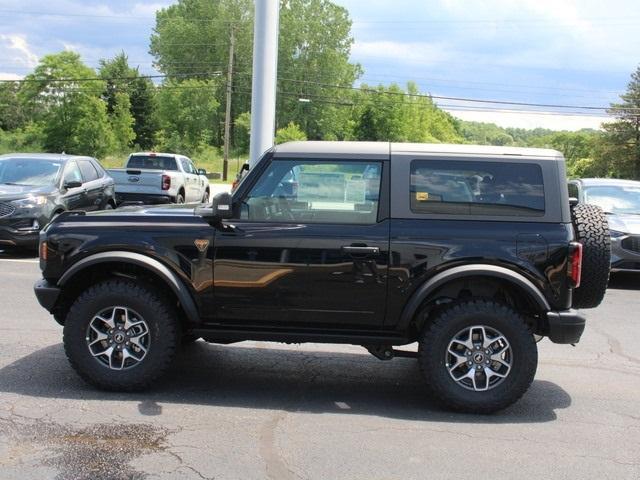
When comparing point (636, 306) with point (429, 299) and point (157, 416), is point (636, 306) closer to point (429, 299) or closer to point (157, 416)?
point (429, 299)

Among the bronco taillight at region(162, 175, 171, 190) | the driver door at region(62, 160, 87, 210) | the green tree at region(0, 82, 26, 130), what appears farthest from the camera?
the green tree at region(0, 82, 26, 130)

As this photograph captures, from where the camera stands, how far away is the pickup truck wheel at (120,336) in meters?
4.93

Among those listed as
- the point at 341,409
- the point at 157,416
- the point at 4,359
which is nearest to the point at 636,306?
the point at 341,409

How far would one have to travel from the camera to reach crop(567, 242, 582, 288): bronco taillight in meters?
4.65

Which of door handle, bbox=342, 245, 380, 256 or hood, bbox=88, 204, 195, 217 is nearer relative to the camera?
door handle, bbox=342, 245, 380, 256

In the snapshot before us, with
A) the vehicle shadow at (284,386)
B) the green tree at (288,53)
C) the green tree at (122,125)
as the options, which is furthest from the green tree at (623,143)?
the vehicle shadow at (284,386)

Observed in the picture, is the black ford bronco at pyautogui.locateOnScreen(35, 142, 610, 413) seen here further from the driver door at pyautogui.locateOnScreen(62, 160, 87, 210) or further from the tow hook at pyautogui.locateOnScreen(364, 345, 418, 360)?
the driver door at pyautogui.locateOnScreen(62, 160, 87, 210)

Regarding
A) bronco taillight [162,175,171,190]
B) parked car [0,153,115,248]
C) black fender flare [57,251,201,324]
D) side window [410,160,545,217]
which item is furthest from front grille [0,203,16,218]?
side window [410,160,545,217]

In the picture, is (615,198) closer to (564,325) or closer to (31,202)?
(564,325)

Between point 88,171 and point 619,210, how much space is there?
987cm

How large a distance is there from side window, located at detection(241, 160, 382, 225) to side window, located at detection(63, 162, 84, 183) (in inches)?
345

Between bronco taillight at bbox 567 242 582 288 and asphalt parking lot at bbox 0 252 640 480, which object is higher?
bronco taillight at bbox 567 242 582 288

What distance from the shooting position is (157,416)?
4.59m

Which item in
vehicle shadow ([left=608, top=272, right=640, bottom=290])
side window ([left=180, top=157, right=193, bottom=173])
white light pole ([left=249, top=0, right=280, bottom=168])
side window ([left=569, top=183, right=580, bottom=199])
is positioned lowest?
vehicle shadow ([left=608, top=272, right=640, bottom=290])
